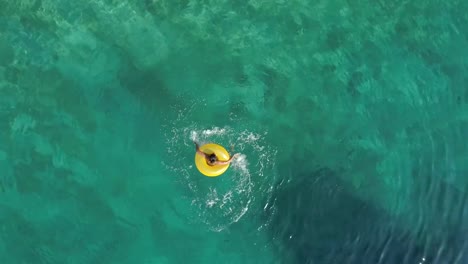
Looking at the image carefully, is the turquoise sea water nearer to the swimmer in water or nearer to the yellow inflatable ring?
the yellow inflatable ring

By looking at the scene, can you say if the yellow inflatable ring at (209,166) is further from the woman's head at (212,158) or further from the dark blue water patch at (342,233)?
the dark blue water patch at (342,233)

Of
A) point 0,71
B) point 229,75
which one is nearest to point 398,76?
point 229,75

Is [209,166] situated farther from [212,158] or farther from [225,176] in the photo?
[225,176]

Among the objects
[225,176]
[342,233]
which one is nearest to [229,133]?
[225,176]

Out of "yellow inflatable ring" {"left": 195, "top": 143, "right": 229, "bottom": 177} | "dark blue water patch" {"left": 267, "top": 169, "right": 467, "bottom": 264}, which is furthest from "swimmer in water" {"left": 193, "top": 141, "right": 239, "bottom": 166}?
"dark blue water patch" {"left": 267, "top": 169, "right": 467, "bottom": 264}

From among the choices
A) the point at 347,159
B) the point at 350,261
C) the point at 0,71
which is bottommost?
the point at 350,261

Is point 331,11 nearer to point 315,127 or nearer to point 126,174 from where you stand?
point 315,127
